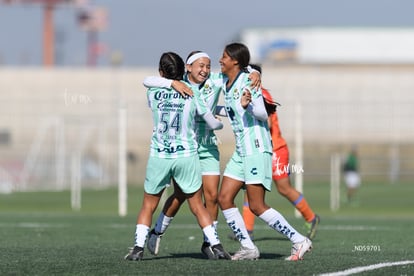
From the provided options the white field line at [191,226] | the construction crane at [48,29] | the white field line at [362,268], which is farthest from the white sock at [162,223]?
the construction crane at [48,29]

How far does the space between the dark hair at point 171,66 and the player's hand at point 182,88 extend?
170 millimetres

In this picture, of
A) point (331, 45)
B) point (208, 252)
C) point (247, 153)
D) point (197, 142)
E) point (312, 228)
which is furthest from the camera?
point (331, 45)

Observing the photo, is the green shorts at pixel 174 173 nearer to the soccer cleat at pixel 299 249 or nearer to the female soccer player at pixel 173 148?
the female soccer player at pixel 173 148

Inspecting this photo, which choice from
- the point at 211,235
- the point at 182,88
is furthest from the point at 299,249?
the point at 182,88

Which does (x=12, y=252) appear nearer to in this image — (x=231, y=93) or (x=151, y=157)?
(x=151, y=157)

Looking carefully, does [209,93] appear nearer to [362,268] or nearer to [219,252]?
[219,252]

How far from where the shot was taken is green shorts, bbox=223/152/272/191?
10.6 metres

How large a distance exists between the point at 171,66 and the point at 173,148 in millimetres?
790

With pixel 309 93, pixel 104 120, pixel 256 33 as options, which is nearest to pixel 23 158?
pixel 104 120

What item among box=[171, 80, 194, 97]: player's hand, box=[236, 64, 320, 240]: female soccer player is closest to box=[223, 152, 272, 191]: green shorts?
box=[171, 80, 194, 97]: player's hand

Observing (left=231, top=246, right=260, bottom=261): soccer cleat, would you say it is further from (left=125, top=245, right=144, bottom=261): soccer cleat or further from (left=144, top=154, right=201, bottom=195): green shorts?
(left=125, top=245, right=144, bottom=261): soccer cleat

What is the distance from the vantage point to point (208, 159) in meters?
11.4

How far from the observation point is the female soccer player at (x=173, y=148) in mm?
10469

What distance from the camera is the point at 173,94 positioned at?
1045cm
